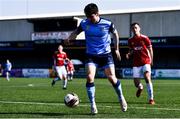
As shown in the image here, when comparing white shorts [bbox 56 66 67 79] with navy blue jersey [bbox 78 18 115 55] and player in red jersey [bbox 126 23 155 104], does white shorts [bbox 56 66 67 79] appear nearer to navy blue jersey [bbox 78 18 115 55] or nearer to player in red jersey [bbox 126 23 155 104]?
player in red jersey [bbox 126 23 155 104]

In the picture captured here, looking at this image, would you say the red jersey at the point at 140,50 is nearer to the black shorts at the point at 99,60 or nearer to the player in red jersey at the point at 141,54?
the player in red jersey at the point at 141,54

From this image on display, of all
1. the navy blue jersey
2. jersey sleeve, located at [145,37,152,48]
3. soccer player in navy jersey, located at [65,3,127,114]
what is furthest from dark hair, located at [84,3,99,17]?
jersey sleeve, located at [145,37,152,48]

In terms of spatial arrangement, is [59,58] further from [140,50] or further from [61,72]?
[140,50]

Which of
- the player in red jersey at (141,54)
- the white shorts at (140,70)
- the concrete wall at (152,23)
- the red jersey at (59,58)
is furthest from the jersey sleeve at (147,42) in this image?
the concrete wall at (152,23)

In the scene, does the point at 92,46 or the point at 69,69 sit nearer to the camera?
the point at 92,46

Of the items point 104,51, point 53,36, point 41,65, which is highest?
point 104,51

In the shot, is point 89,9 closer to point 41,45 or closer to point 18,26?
point 41,45

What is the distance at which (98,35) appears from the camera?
10.2m

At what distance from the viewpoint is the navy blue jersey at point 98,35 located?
10141 mm

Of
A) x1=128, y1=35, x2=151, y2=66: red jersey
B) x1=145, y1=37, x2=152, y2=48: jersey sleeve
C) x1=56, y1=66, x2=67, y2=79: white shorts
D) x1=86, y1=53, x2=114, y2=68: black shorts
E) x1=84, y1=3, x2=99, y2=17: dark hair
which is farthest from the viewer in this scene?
x1=56, y1=66, x2=67, y2=79: white shorts

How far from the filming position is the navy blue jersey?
10.1 meters

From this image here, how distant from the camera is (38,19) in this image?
217ft

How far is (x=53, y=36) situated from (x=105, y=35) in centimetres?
5496

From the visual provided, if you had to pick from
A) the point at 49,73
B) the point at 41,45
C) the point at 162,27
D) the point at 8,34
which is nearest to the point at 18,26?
the point at 8,34
